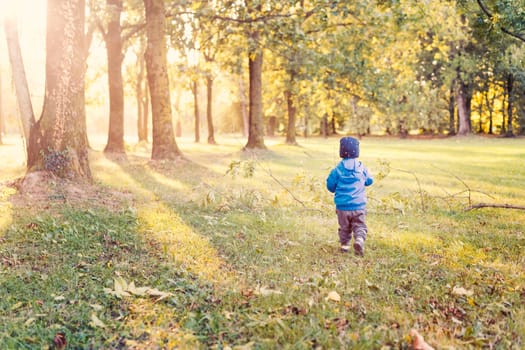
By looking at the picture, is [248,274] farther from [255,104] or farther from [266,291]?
[255,104]

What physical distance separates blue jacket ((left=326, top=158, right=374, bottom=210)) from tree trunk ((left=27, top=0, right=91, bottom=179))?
584 cm

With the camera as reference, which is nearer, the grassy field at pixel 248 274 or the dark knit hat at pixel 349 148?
the grassy field at pixel 248 274

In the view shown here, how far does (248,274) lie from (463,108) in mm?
44908

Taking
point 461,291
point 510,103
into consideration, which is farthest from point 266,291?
point 510,103

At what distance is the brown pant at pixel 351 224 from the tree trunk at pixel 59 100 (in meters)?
5.92

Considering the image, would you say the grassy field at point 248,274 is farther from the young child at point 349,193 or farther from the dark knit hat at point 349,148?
the dark knit hat at point 349,148

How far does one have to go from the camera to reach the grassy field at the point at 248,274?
3463mm

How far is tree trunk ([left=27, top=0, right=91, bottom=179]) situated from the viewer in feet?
28.7

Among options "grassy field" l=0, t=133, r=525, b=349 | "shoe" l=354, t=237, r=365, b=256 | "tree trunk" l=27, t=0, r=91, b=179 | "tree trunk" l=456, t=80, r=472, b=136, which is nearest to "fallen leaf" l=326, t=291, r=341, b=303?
"grassy field" l=0, t=133, r=525, b=349

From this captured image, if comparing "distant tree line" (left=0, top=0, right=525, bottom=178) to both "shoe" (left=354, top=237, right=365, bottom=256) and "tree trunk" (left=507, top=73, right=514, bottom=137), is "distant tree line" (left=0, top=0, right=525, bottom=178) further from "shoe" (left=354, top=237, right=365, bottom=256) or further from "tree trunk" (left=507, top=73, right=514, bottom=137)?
"shoe" (left=354, top=237, right=365, bottom=256)

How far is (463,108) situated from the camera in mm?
43906

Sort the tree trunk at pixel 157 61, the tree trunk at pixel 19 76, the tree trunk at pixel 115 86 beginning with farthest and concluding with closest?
the tree trunk at pixel 115 86
the tree trunk at pixel 157 61
the tree trunk at pixel 19 76

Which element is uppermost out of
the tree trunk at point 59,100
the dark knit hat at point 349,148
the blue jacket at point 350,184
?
the tree trunk at point 59,100

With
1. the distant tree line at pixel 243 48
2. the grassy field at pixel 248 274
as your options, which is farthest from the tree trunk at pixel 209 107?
the grassy field at pixel 248 274
